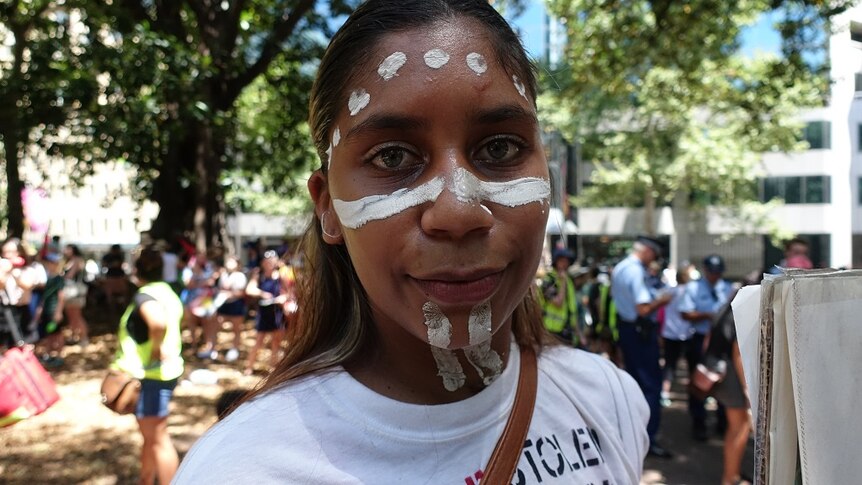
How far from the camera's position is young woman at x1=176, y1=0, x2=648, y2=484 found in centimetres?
107

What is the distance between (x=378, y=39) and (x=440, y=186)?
0.32m

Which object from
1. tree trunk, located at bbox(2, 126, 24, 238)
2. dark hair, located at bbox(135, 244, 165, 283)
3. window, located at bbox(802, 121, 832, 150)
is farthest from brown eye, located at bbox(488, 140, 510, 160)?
window, located at bbox(802, 121, 832, 150)

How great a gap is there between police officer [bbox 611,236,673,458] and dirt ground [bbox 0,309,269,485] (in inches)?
127

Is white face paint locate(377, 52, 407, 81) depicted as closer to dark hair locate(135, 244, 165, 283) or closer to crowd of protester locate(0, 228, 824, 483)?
crowd of protester locate(0, 228, 824, 483)

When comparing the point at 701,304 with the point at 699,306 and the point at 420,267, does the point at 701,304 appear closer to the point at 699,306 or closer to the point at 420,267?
the point at 699,306

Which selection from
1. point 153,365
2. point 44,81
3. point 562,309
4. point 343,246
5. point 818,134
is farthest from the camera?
point 818,134

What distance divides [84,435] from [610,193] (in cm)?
2086

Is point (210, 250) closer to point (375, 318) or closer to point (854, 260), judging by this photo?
point (375, 318)

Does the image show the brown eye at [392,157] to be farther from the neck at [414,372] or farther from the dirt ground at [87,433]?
the dirt ground at [87,433]

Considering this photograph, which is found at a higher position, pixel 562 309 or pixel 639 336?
pixel 562 309

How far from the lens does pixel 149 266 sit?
14.8 ft

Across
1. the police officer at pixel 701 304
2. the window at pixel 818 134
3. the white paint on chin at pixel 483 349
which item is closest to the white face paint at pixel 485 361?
the white paint on chin at pixel 483 349

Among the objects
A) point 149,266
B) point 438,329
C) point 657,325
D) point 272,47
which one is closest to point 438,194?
point 438,329

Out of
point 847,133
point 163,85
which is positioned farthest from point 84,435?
point 847,133
